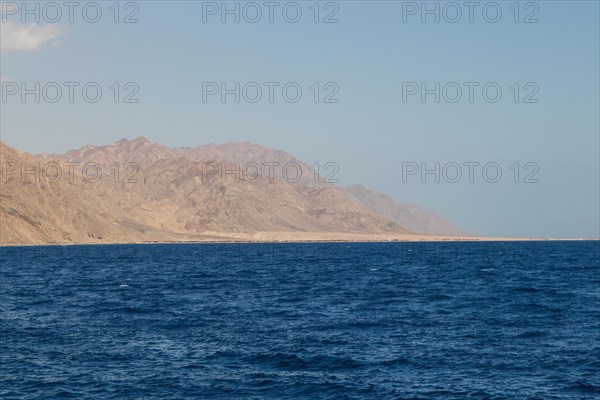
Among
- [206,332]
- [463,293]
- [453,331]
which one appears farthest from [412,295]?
[206,332]

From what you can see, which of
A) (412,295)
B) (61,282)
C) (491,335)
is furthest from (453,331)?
(61,282)

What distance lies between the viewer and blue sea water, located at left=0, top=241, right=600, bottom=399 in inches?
1598

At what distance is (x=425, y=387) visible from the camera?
40.6m

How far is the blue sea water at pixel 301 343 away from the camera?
40.6m

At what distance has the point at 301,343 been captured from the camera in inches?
2074

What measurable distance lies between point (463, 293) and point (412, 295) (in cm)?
689

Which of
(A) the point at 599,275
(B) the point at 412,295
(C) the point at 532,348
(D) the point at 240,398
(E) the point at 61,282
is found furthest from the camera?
(A) the point at 599,275

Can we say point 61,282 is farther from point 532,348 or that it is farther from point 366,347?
point 532,348

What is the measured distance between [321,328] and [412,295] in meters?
29.2

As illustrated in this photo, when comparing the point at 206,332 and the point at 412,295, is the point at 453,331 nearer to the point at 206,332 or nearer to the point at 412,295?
the point at 206,332

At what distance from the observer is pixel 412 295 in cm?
8688

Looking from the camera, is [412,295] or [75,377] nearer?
[75,377]

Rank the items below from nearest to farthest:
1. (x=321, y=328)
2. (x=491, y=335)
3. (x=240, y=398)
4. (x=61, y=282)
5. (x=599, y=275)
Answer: (x=240, y=398) → (x=491, y=335) → (x=321, y=328) → (x=61, y=282) → (x=599, y=275)

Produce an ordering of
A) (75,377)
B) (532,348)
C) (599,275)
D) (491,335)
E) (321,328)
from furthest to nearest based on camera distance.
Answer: (599,275) → (321,328) → (491,335) → (532,348) → (75,377)
